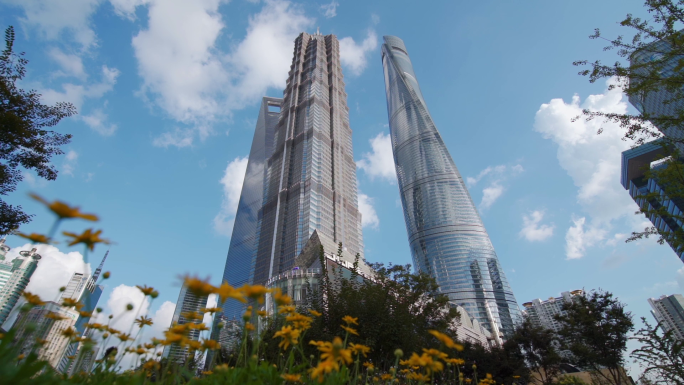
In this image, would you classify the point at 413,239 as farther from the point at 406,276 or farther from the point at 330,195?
the point at 406,276

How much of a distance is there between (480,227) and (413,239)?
67.1ft

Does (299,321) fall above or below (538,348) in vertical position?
below

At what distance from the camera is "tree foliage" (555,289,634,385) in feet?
46.3

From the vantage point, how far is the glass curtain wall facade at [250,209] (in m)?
90.4

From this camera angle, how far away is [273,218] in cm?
7769

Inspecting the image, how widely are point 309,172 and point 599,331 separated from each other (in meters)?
67.4

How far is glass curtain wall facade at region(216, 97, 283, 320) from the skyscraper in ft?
159

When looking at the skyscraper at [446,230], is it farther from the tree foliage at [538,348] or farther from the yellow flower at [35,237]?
the yellow flower at [35,237]

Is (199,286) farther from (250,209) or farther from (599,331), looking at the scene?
(250,209)

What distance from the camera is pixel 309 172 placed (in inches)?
3073

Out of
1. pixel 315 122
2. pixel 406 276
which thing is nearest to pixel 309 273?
pixel 406 276

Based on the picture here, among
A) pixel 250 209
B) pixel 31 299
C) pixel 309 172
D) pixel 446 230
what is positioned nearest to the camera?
pixel 31 299

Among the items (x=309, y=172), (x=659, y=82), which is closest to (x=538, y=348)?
(x=659, y=82)

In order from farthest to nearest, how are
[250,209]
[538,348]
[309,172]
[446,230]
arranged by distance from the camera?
[250,209]
[446,230]
[309,172]
[538,348]
